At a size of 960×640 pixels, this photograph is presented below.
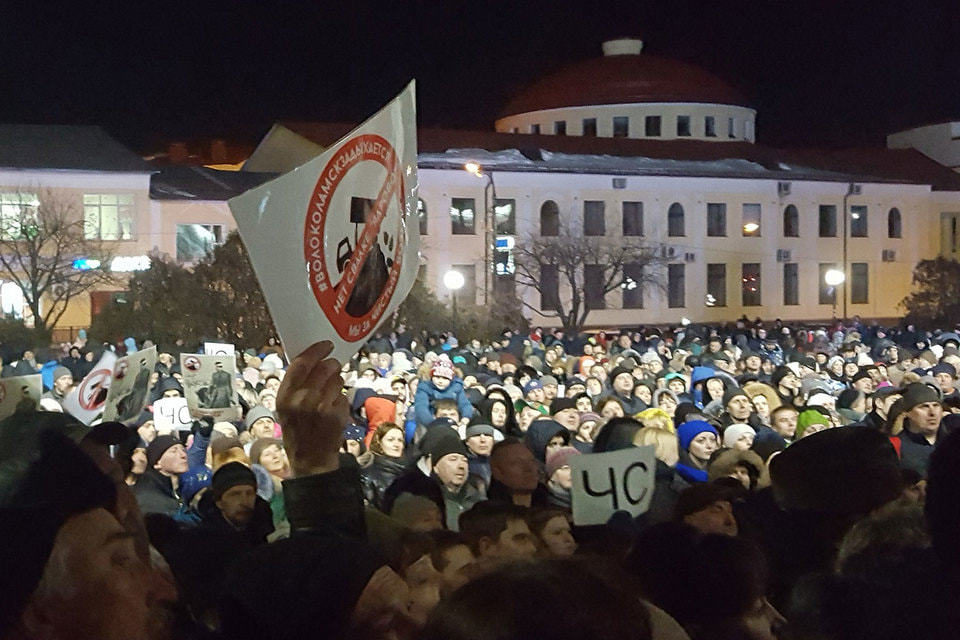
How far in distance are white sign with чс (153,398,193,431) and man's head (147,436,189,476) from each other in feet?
8.86

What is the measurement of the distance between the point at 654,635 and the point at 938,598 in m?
0.87

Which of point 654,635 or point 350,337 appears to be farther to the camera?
point 350,337

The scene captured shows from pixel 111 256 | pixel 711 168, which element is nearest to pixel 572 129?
pixel 711 168

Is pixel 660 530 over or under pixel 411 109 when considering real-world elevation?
under

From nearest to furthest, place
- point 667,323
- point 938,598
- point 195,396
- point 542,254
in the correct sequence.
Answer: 1. point 938,598
2. point 195,396
3. point 542,254
4. point 667,323

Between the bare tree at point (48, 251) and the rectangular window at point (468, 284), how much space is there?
12.4 meters

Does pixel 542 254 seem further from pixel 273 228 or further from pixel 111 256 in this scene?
pixel 273 228

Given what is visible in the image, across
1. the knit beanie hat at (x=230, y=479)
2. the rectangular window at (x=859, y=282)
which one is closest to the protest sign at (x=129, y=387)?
the knit beanie hat at (x=230, y=479)

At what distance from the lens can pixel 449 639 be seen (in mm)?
1927

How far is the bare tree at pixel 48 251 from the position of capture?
40000mm

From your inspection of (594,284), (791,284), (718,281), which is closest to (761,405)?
(594,284)

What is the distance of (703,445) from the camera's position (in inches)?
331

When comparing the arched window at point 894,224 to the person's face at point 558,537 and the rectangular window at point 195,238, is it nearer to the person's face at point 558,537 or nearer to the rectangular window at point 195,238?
the rectangular window at point 195,238

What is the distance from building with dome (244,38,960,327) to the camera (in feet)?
156
